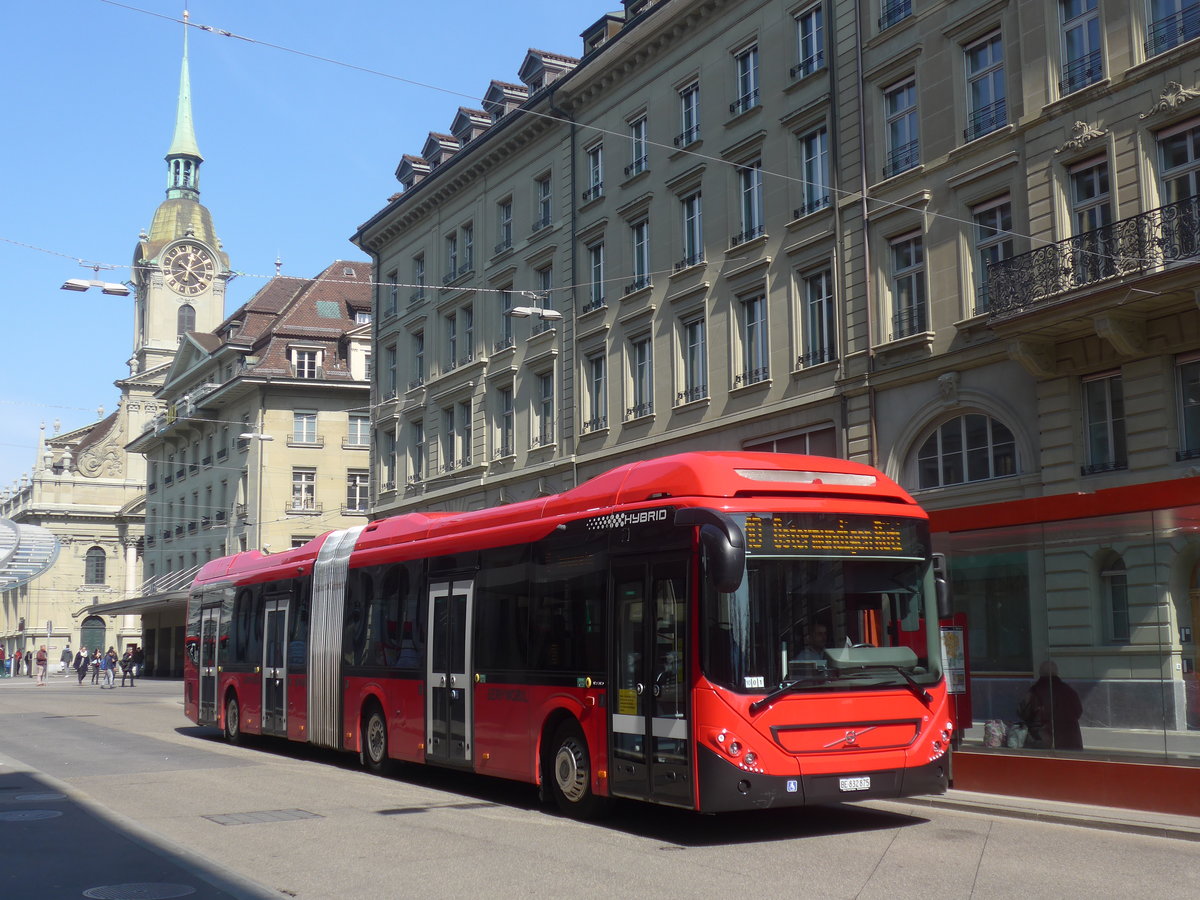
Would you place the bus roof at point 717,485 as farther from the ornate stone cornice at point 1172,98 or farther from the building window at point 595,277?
the building window at point 595,277

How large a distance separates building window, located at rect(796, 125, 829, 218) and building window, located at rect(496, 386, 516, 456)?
13004 millimetres

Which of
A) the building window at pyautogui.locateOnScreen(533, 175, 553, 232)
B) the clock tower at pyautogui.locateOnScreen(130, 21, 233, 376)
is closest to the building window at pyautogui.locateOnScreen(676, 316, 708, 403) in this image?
the building window at pyautogui.locateOnScreen(533, 175, 553, 232)

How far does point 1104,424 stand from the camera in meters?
20.8

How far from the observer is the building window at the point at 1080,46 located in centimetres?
2103

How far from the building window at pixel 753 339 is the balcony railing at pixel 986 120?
600cm

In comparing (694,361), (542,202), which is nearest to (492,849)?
(694,361)

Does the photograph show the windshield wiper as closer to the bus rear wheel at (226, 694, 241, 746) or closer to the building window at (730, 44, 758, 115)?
the bus rear wheel at (226, 694, 241, 746)

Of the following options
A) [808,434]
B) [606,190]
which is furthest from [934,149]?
[606,190]

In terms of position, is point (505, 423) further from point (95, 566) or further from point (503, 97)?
point (95, 566)

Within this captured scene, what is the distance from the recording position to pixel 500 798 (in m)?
14.7

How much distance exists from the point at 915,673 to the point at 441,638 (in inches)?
248

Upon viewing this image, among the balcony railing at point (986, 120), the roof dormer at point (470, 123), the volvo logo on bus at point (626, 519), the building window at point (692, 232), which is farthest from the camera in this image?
the roof dormer at point (470, 123)

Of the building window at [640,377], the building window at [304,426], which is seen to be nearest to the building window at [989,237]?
the building window at [640,377]

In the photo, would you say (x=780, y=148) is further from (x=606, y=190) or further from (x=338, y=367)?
(x=338, y=367)
